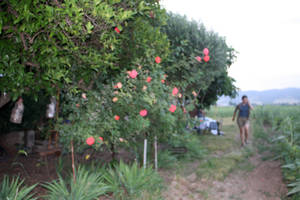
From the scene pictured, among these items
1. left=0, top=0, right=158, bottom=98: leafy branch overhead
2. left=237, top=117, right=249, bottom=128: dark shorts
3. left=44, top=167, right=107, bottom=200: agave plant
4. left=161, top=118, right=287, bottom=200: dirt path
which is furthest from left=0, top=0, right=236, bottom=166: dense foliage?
left=237, top=117, right=249, bottom=128: dark shorts

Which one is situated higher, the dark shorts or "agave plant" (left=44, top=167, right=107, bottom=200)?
the dark shorts

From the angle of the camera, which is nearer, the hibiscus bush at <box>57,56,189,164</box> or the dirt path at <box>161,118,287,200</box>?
the hibiscus bush at <box>57,56,189,164</box>

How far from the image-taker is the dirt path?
4.26 m

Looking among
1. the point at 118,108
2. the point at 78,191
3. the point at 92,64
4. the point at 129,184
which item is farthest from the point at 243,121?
the point at 78,191

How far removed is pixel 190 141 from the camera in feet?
22.5

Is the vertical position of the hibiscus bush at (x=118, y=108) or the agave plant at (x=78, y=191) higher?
the hibiscus bush at (x=118, y=108)

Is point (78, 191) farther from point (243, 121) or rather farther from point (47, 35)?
point (243, 121)

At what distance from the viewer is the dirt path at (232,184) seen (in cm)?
426

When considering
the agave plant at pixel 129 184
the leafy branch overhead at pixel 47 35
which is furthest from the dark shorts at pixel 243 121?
the leafy branch overhead at pixel 47 35

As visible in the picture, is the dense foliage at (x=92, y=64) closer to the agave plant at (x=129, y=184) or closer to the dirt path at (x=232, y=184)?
the agave plant at (x=129, y=184)

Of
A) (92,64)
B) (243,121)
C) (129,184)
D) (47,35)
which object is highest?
(47,35)

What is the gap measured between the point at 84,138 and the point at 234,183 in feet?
11.3

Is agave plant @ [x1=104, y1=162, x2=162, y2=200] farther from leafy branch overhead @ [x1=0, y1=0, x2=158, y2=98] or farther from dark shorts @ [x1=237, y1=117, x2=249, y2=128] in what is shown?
dark shorts @ [x1=237, y1=117, x2=249, y2=128]

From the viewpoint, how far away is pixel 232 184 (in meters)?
4.95
